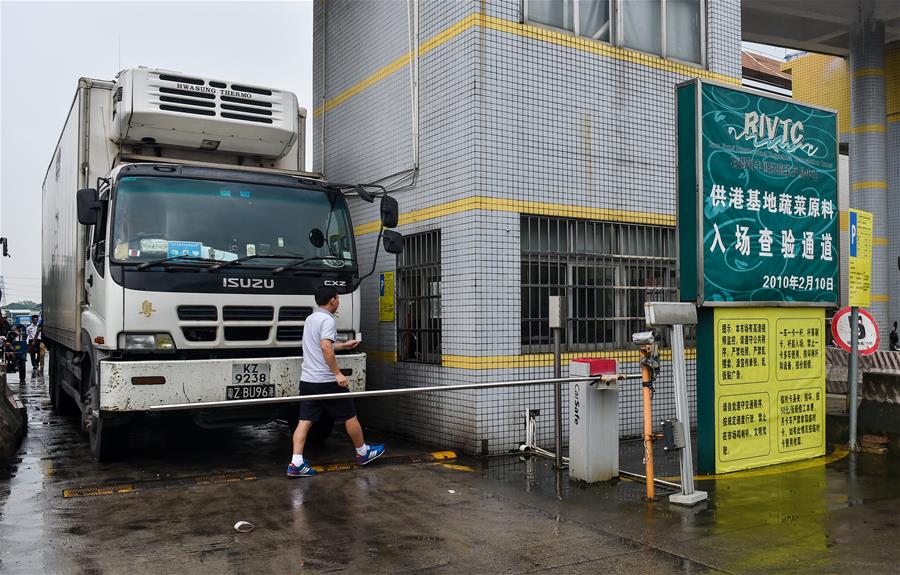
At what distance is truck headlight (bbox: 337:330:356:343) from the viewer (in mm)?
8172

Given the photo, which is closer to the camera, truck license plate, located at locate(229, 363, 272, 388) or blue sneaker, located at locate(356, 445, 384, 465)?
truck license plate, located at locate(229, 363, 272, 388)

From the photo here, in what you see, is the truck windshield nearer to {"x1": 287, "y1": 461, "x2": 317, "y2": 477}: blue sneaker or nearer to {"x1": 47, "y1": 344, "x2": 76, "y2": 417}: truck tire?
{"x1": 287, "y1": 461, "x2": 317, "y2": 477}: blue sneaker

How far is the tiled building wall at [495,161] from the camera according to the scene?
27.9ft

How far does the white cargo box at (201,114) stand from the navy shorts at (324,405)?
10.3 ft

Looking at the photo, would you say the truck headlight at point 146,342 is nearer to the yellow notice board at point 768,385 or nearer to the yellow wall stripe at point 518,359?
→ the yellow wall stripe at point 518,359

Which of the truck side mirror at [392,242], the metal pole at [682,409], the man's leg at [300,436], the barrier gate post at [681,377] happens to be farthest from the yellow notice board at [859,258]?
the man's leg at [300,436]

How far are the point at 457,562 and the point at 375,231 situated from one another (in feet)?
19.5

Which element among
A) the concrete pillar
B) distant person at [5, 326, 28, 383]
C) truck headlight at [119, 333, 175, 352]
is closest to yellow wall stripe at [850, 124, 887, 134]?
the concrete pillar

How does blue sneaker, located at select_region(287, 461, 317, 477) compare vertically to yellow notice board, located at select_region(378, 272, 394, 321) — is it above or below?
below

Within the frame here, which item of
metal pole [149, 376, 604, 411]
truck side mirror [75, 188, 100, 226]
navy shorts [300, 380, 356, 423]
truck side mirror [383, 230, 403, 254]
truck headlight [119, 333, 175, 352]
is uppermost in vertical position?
truck side mirror [75, 188, 100, 226]

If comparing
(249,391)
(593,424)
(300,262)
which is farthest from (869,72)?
(249,391)

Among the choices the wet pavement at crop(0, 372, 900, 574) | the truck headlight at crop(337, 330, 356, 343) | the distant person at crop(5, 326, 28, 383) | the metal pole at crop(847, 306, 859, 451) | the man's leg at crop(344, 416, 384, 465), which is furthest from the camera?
the distant person at crop(5, 326, 28, 383)

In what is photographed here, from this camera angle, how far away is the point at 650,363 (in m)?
6.70

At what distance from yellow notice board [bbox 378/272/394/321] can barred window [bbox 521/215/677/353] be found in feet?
5.94
